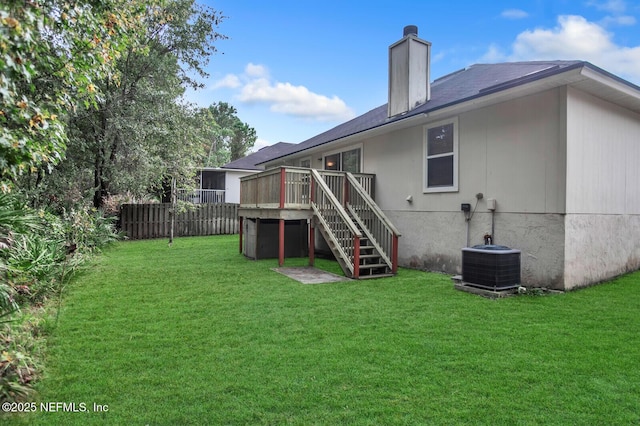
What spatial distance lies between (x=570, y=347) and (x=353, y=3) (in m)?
12.4

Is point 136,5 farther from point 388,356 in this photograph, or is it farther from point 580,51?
point 580,51

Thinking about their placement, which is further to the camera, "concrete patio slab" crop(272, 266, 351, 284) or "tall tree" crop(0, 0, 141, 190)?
"concrete patio slab" crop(272, 266, 351, 284)

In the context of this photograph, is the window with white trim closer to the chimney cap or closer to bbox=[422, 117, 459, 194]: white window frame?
bbox=[422, 117, 459, 194]: white window frame

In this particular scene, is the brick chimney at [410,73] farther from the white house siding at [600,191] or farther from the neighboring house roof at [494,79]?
the white house siding at [600,191]

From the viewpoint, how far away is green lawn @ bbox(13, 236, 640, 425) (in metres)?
2.25

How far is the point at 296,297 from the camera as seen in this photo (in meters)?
5.18

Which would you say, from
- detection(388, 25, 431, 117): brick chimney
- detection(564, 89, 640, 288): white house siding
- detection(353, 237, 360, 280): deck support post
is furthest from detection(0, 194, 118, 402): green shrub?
Result: detection(388, 25, 431, 117): brick chimney

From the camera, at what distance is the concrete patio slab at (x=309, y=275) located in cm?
648

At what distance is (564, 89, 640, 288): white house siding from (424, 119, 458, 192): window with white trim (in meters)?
1.98

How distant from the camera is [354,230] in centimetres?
668

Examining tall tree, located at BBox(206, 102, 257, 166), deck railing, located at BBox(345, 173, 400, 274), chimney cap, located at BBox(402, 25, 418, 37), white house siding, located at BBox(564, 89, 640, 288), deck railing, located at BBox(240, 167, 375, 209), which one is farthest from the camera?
tall tree, located at BBox(206, 102, 257, 166)

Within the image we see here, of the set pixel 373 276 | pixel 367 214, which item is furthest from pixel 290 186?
pixel 373 276

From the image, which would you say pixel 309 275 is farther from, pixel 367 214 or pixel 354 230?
pixel 367 214

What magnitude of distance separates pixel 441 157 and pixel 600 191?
2779 mm
